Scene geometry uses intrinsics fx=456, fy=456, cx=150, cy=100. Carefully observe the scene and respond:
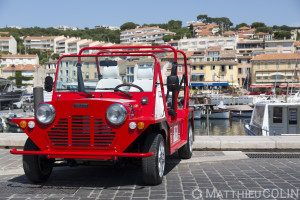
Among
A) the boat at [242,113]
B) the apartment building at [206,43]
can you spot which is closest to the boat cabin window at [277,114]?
the boat at [242,113]

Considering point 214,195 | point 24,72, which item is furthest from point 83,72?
point 24,72

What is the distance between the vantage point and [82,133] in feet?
21.5

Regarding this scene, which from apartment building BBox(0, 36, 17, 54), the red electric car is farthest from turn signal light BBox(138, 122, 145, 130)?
apartment building BBox(0, 36, 17, 54)

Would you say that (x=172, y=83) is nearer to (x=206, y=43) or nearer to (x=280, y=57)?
(x=280, y=57)

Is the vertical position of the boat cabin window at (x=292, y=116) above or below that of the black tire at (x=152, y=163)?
below

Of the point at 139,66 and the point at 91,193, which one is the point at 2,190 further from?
the point at 139,66

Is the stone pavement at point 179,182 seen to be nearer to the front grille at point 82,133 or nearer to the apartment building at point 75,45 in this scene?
the front grille at point 82,133

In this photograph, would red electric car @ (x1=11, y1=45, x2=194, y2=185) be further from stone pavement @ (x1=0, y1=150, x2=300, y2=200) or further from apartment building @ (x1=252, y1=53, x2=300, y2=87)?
apartment building @ (x1=252, y1=53, x2=300, y2=87)

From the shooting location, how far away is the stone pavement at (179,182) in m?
6.18

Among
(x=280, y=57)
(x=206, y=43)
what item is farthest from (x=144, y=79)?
(x=206, y=43)

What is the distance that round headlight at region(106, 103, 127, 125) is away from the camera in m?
6.42

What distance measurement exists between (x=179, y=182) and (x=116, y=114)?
1530mm

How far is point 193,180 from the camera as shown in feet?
23.4

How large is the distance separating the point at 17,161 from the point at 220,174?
13.9 ft
